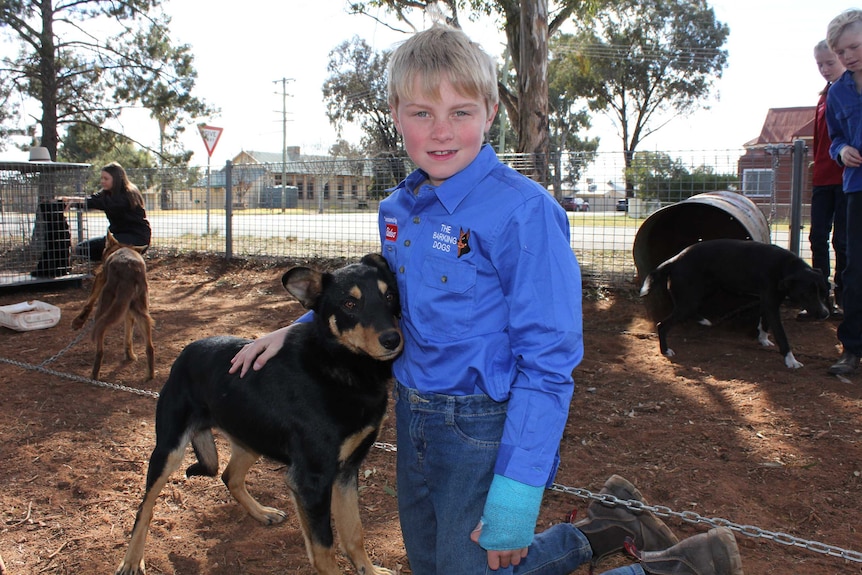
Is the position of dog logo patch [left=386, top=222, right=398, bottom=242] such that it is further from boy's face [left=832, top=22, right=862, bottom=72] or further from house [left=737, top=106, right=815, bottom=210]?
house [left=737, top=106, right=815, bottom=210]

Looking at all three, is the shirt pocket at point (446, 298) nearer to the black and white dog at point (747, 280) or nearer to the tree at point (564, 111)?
the black and white dog at point (747, 280)

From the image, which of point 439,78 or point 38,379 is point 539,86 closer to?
point 38,379

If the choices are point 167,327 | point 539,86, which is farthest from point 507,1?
point 167,327

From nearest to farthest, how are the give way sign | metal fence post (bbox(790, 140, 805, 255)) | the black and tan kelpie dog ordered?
the black and tan kelpie dog
metal fence post (bbox(790, 140, 805, 255))
the give way sign

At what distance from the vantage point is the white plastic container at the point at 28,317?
767cm

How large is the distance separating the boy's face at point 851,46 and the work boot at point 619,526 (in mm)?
3901

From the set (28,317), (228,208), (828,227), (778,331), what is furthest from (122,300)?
(828,227)

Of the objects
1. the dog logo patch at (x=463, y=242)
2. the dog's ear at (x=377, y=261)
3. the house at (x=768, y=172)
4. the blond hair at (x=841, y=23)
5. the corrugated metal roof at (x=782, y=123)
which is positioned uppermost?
the corrugated metal roof at (x=782, y=123)

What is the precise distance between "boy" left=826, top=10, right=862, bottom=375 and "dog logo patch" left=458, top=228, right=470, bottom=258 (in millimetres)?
4463

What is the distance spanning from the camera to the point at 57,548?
3.18m

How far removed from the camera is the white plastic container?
25.2ft

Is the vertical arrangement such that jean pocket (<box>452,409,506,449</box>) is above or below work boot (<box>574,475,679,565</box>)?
above

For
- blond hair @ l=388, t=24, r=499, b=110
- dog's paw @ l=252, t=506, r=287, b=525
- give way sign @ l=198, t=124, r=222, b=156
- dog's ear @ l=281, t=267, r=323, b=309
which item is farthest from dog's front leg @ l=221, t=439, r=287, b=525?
give way sign @ l=198, t=124, r=222, b=156

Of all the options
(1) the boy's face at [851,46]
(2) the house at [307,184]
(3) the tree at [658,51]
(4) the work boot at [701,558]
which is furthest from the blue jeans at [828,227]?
(3) the tree at [658,51]
